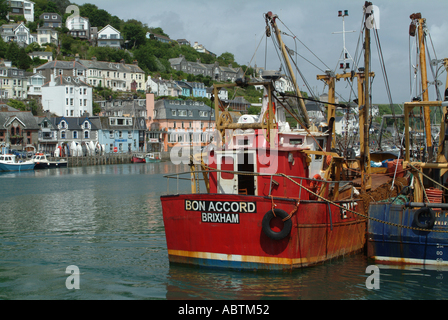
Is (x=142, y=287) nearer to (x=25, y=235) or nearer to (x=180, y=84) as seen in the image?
(x=25, y=235)

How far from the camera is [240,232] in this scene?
560 inches

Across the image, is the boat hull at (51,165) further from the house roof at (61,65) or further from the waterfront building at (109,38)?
the waterfront building at (109,38)

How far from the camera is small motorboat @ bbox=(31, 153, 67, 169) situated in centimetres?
7906

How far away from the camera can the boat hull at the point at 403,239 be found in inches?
605

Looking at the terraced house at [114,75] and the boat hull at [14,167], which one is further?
the terraced house at [114,75]

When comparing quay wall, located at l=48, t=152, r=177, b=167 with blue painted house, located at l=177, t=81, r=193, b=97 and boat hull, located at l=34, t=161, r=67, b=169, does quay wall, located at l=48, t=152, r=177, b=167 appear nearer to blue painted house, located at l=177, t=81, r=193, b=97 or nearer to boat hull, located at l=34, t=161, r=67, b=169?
boat hull, located at l=34, t=161, r=67, b=169

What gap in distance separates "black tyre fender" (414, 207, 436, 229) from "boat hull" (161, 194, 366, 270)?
9.63 ft

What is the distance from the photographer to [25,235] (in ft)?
75.6

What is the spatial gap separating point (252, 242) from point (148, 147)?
95859 millimetres

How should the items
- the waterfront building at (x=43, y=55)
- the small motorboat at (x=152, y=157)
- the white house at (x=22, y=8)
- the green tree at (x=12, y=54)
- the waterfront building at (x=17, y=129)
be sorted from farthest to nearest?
the white house at (x=22, y=8) → the waterfront building at (x=43, y=55) → the green tree at (x=12, y=54) → the small motorboat at (x=152, y=157) → the waterfront building at (x=17, y=129)

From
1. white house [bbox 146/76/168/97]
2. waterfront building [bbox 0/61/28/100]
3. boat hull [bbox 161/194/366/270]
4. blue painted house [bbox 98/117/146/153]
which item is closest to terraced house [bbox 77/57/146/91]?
white house [bbox 146/76/168/97]

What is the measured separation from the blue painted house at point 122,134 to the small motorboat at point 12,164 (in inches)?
982

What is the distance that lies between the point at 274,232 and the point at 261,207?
854 mm
